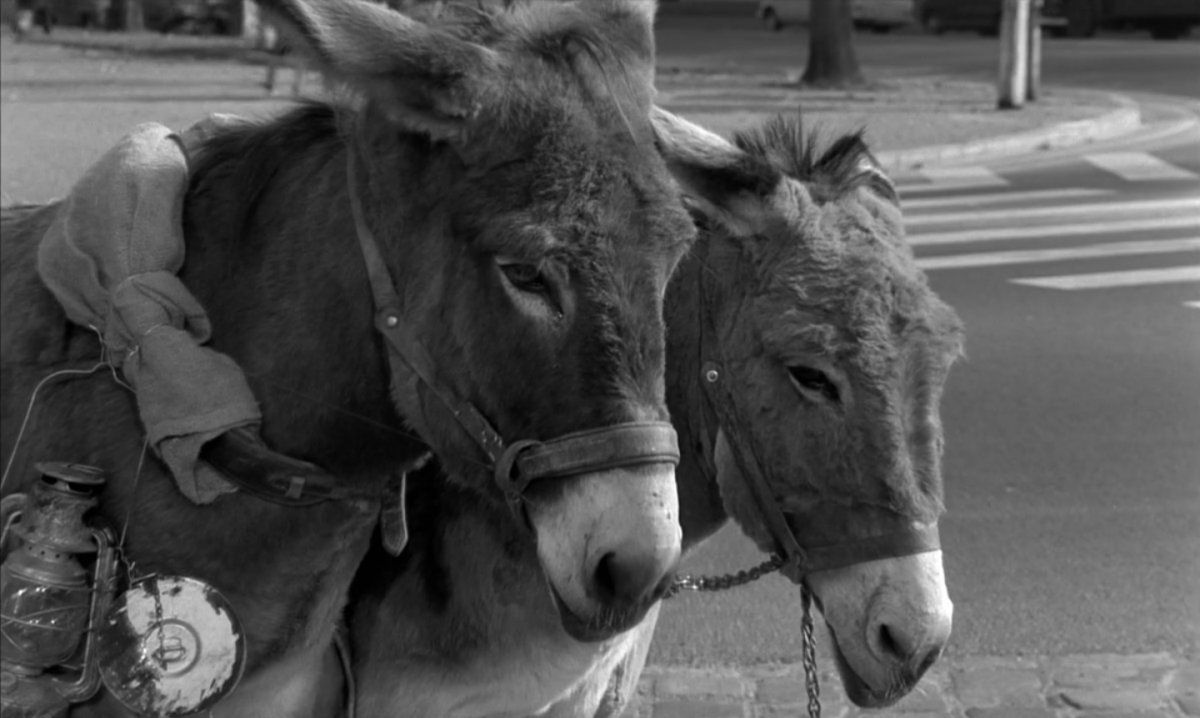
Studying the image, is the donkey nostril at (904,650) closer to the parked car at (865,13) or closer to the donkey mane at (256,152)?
the donkey mane at (256,152)

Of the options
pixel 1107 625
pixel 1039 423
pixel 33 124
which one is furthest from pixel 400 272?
pixel 33 124

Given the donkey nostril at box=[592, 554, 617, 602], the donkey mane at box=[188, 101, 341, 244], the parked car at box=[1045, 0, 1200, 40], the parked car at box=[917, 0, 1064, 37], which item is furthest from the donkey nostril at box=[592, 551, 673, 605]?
the parked car at box=[917, 0, 1064, 37]

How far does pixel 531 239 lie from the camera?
2.50 m

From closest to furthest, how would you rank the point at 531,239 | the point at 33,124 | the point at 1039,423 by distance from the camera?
the point at 531,239
the point at 1039,423
the point at 33,124

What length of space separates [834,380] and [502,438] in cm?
88

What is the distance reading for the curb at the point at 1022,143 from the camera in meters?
16.2

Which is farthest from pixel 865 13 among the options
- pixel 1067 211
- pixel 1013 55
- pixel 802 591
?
pixel 802 591

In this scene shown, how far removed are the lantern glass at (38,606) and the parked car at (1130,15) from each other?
1429 inches

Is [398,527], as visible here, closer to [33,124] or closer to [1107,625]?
[1107,625]

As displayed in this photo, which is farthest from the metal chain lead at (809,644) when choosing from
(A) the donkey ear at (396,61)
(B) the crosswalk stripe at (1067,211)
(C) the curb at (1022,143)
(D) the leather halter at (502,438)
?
(C) the curb at (1022,143)

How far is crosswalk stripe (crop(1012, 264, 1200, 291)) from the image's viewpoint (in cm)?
1043

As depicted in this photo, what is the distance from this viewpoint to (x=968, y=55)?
1251 inches

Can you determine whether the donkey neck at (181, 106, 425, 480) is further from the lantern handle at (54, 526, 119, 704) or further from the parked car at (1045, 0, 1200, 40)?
the parked car at (1045, 0, 1200, 40)

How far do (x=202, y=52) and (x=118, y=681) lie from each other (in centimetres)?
2630
